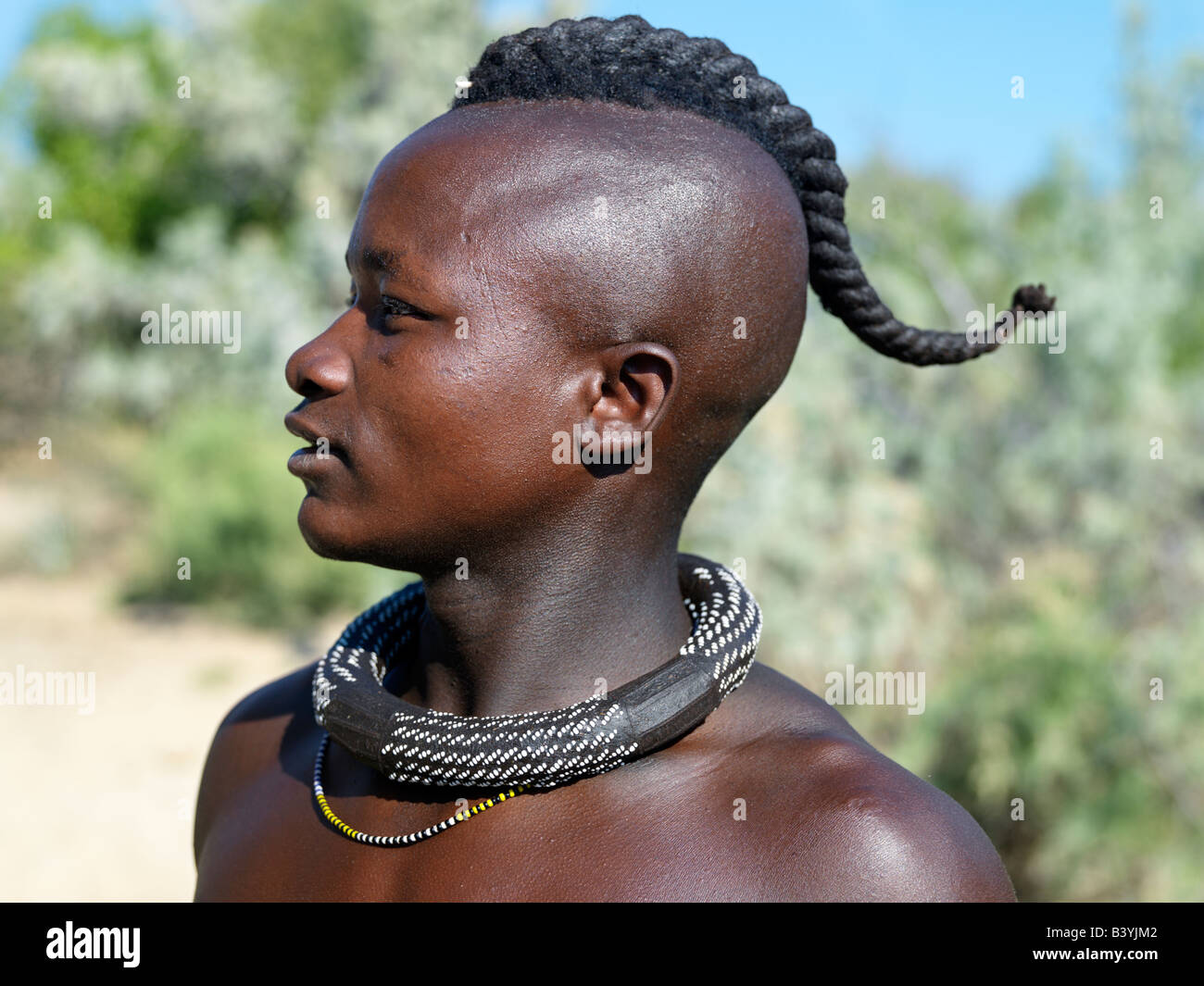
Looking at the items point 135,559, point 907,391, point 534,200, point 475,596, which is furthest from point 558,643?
point 135,559

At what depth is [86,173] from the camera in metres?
17.2

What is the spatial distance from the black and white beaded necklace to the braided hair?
0.55 metres

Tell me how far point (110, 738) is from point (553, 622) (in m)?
6.52

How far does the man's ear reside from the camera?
1.60 m

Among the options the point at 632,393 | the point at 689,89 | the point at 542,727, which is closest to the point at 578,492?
the point at 632,393

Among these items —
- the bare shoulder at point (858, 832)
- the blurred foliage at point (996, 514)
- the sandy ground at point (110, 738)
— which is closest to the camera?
the bare shoulder at point (858, 832)

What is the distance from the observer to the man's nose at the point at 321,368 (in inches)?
63.4

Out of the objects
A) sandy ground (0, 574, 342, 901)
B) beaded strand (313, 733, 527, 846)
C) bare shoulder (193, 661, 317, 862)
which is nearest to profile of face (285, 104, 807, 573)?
beaded strand (313, 733, 527, 846)

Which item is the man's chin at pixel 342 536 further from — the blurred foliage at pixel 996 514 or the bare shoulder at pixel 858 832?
the blurred foliage at pixel 996 514

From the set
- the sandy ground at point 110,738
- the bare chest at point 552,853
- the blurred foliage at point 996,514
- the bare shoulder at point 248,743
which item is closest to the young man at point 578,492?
the bare chest at point 552,853

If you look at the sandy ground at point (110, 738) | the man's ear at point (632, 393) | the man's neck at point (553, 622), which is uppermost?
the man's ear at point (632, 393)

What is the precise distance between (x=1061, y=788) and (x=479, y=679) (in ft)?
11.9

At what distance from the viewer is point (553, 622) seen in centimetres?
168

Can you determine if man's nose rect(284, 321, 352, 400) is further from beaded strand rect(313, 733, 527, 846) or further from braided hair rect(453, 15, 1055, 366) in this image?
beaded strand rect(313, 733, 527, 846)
